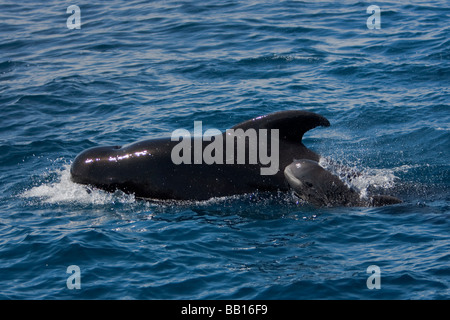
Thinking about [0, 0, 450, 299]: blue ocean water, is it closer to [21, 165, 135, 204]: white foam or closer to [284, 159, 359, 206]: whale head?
[21, 165, 135, 204]: white foam

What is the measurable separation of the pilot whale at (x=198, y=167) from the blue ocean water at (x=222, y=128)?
0.79ft

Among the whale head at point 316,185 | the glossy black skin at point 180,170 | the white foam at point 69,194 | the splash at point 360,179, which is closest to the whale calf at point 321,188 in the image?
the whale head at point 316,185

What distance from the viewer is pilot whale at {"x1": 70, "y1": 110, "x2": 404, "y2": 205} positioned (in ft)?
41.4

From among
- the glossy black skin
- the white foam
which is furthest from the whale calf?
the white foam

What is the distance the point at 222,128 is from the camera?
18.1 m

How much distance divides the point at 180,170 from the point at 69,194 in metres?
2.36

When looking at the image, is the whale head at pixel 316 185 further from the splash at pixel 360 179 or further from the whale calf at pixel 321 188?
the splash at pixel 360 179

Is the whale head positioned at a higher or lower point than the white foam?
higher

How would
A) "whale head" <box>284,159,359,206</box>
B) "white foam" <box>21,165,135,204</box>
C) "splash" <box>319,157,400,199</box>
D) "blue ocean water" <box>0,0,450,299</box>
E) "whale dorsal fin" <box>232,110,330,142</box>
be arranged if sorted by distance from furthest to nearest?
"white foam" <box>21,165,135,204</box>
"splash" <box>319,157,400,199</box>
"whale dorsal fin" <box>232,110,330,142</box>
"whale head" <box>284,159,359,206</box>
"blue ocean water" <box>0,0,450,299</box>

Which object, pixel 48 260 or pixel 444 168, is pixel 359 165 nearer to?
pixel 444 168

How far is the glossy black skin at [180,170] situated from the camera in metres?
12.6

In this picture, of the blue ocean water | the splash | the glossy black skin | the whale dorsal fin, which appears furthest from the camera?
the splash

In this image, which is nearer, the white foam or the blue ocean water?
the blue ocean water

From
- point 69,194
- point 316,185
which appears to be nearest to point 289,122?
point 316,185
